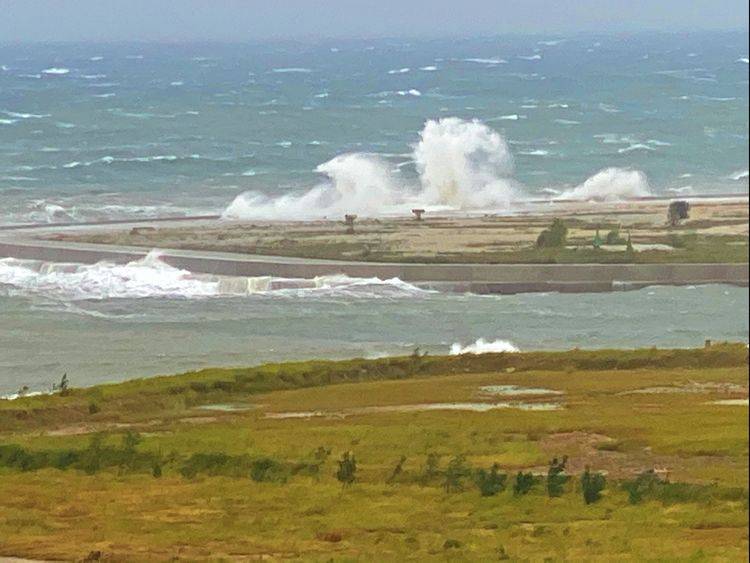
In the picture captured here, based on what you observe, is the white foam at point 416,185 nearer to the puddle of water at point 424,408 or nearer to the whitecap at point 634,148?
the whitecap at point 634,148

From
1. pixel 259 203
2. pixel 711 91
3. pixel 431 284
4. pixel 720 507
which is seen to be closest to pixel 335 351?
pixel 431 284

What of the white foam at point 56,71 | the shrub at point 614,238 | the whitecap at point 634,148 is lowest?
the shrub at point 614,238

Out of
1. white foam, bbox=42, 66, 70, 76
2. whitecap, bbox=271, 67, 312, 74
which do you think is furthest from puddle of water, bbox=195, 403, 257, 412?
whitecap, bbox=271, 67, 312, 74

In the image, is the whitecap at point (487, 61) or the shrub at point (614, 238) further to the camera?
the whitecap at point (487, 61)

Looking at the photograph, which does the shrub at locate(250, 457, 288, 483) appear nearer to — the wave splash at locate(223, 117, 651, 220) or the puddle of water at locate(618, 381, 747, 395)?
the puddle of water at locate(618, 381, 747, 395)

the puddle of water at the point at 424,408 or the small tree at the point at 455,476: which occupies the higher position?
the puddle of water at the point at 424,408

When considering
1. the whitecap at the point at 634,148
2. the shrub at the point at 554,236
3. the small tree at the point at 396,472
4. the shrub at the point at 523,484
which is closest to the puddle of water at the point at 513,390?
the small tree at the point at 396,472

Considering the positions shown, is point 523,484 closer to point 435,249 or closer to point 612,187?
point 435,249
